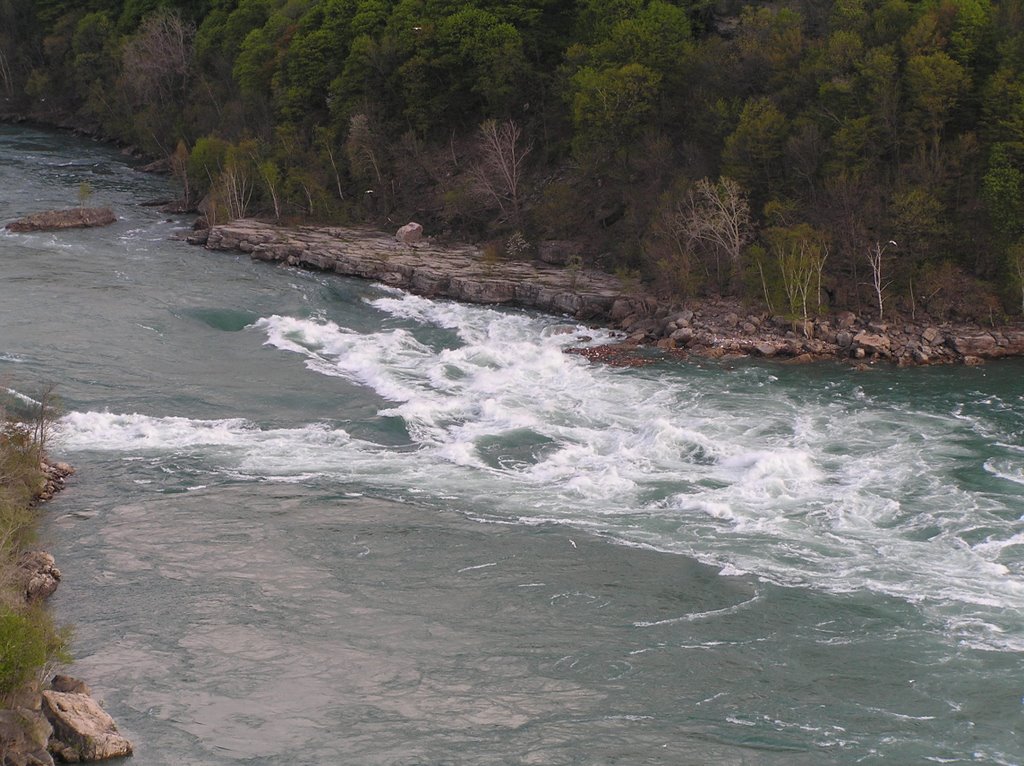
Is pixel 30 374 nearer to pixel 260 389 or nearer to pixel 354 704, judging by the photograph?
pixel 260 389

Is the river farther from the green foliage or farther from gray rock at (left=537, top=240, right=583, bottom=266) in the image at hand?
gray rock at (left=537, top=240, right=583, bottom=266)

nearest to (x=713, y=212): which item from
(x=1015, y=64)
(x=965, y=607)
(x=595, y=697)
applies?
(x=1015, y=64)

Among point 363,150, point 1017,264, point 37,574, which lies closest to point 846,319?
point 1017,264

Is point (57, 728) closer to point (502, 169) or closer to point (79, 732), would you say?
A: point (79, 732)

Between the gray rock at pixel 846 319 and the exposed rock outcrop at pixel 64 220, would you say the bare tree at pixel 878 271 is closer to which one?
the gray rock at pixel 846 319

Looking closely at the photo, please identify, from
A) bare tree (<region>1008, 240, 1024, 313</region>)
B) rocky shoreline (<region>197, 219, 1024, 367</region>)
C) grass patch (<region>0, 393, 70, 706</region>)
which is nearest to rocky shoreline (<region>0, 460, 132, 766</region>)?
grass patch (<region>0, 393, 70, 706</region>)
